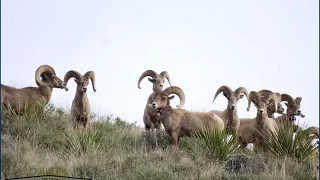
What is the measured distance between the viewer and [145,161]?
14.3m

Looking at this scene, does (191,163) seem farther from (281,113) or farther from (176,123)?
(281,113)

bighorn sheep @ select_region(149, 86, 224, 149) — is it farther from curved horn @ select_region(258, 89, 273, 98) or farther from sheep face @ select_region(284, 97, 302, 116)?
sheep face @ select_region(284, 97, 302, 116)

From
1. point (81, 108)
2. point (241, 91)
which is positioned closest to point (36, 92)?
point (81, 108)

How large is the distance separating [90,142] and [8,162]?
2292 millimetres

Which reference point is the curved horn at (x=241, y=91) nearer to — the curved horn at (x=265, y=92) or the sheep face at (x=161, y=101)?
the curved horn at (x=265, y=92)

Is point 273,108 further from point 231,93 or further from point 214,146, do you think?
point 214,146

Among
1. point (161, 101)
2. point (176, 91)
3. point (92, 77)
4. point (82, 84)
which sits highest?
point (92, 77)

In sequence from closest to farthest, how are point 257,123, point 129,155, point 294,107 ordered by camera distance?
point 129,155, point 257,123, point 294,107

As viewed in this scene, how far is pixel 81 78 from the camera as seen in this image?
56.2ft

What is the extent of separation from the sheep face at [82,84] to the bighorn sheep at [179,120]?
1.77 m

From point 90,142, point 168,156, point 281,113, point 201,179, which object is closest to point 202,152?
point 168,156

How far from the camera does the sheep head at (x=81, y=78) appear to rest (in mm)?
16739

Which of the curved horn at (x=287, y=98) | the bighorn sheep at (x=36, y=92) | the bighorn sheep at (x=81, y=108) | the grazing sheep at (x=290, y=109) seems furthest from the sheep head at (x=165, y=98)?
the curved horn at (x=287, y=98)

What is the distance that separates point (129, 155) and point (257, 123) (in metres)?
3.51
